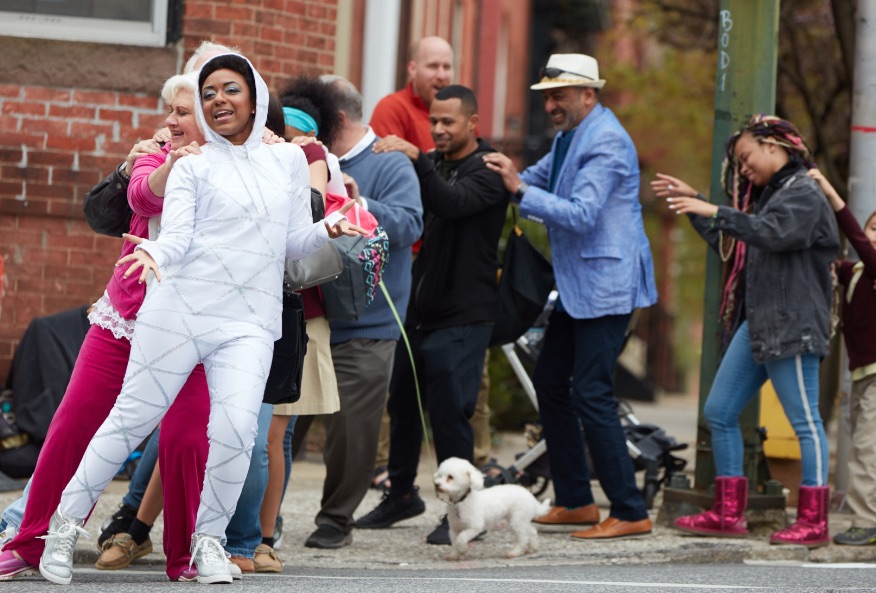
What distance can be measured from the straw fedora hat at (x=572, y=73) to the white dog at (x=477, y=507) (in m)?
1.85

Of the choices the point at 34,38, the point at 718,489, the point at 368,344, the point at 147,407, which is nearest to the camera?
the point at 147,407

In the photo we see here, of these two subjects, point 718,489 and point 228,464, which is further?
point 718,489

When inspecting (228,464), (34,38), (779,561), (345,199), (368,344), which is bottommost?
(779,561)

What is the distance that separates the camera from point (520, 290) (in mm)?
7191

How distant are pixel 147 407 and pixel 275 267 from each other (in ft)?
2.08

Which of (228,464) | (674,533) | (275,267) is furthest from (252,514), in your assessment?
(674,533)

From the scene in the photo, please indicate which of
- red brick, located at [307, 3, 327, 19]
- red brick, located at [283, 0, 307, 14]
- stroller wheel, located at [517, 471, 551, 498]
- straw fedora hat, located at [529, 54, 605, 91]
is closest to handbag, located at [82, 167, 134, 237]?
straw fedora hat, located at [529, 54, 605, 91]

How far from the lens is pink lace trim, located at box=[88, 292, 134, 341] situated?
529 cm

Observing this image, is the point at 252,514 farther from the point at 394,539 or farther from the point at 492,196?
the point at 492,196

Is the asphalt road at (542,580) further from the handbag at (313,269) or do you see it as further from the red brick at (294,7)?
the red brick at (294,7)

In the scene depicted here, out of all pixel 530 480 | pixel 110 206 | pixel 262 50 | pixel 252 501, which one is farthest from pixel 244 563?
pixel 262 50

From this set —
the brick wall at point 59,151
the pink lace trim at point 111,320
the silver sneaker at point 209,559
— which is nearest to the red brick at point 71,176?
the brick wall at point 59,151

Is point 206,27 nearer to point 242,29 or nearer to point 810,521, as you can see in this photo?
point 242,29

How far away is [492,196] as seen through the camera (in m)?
6.91
